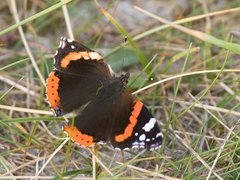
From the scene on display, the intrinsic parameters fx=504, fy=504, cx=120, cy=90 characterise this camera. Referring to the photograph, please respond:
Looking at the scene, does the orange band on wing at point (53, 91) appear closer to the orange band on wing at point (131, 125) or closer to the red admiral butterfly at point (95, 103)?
the red admiral butterfly at point (95, 103)

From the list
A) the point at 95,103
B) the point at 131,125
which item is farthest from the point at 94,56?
the point at 131,125

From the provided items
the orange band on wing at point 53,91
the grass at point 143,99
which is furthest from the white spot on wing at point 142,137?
the orange band on wing at point 53,91

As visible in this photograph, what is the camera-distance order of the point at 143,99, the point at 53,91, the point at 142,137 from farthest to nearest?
the point at 143,99 < the point at 53,91 < the point at 142,137

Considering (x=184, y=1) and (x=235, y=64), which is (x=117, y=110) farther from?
(x=184, y=1)

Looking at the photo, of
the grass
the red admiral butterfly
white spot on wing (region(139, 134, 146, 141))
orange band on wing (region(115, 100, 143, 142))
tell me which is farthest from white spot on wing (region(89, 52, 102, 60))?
white spot on wing (region(139, 134, 146, 141))

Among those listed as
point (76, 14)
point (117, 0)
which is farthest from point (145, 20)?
point (76, 14)

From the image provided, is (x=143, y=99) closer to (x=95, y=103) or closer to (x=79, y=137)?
(x=95, y=103)

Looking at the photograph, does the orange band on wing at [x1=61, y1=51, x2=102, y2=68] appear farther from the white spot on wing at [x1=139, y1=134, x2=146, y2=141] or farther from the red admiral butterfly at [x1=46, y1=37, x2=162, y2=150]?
the white spot on wing at [x1=139, y1=134, x2=146, y2=141]
